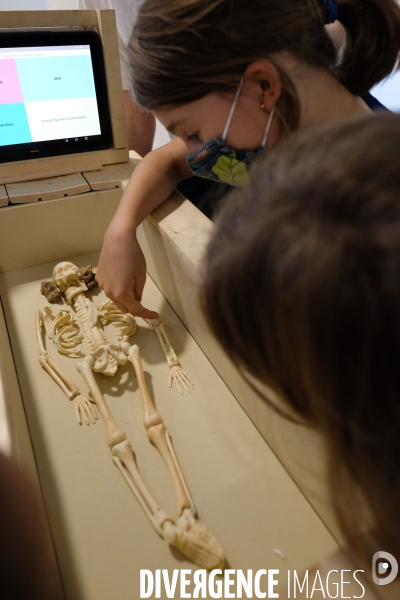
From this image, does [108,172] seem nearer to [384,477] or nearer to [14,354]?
[14,354]

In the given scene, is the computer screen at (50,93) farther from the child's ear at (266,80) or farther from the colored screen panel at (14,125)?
the child's ear at (266,80)

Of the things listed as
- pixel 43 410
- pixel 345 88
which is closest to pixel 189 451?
pixel 43 410

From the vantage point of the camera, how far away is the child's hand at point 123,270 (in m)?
0.79

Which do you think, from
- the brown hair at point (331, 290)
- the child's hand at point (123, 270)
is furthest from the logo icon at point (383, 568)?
the child's hand at point (123, 270)

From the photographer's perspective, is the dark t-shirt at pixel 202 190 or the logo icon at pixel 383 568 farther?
the dark t-shirt at pixel 202 190

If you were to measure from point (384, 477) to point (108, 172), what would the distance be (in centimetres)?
87

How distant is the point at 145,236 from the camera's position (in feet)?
2.96

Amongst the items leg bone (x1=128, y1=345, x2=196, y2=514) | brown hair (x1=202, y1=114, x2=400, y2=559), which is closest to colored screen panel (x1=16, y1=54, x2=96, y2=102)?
leg bone (x1=128, y1=345, x2=196, y2=514)

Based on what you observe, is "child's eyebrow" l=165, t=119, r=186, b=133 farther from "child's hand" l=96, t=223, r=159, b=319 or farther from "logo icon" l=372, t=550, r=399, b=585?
"logo icon" l=372, t=550, r=399, b=585

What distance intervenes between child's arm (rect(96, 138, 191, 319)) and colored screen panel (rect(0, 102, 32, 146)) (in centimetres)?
25

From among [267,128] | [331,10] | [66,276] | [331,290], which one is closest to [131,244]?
[66,276]

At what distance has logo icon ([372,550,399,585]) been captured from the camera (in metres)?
0.40

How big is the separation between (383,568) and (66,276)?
703mm

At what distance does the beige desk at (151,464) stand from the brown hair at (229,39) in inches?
9.1
